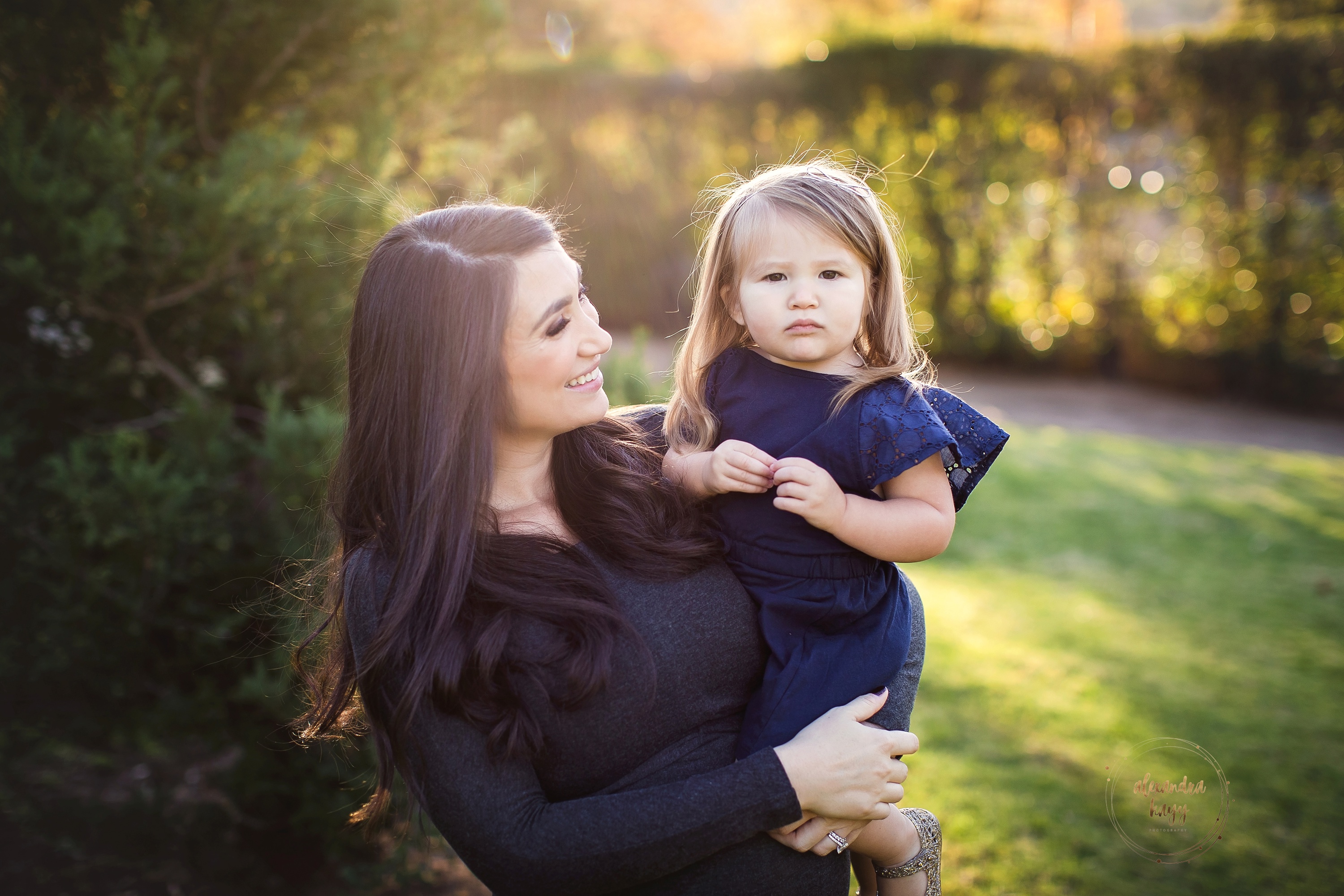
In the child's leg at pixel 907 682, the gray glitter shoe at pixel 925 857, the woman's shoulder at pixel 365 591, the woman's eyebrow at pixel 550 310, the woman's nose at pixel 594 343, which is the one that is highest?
the woman's eyebrow at pixel 550 310

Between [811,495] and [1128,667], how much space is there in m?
3.38

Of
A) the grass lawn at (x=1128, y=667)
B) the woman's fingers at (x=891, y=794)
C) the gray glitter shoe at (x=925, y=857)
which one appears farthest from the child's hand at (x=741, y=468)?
the grass lawn at (x=1128, y=667)

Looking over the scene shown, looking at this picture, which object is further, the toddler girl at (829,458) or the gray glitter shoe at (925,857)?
the gray glitter shoe at (925,857)

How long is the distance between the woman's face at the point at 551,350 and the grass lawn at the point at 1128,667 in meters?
2.36

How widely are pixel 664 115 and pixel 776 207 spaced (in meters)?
8.99

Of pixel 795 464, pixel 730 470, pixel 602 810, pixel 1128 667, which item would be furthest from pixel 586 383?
pixel 1128 667

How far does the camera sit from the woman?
4.91 ft

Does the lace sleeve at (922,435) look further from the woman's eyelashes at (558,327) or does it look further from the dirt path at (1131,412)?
the dirt path at (1131,412)

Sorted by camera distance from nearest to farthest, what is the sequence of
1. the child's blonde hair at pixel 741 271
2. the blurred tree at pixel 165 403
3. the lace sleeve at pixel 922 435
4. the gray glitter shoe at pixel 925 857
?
the lace sleeve at pixel 922 435
the child's blonde hair at pixel 741 271
the gray glitter shoe at pixel 925 857
the blurred tree at pixel 165 403

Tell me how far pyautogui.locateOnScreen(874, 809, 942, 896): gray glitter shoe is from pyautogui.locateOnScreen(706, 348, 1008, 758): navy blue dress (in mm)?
380

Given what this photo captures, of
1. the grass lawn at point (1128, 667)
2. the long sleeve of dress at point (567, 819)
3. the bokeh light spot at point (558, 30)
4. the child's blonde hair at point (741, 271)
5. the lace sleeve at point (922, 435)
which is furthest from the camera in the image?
the bokeh light spot at point (558, 30)

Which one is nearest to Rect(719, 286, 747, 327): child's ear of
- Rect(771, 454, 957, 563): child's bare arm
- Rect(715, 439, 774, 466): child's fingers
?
Rect(715, 439, 774, 466): child's fingers

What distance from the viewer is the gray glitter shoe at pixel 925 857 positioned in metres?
1.92

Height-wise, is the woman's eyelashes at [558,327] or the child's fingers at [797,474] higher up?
the woman's eyelashes at [558,327]
